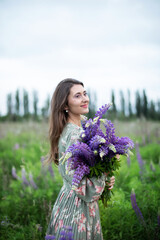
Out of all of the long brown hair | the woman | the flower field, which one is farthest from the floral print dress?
the flower field

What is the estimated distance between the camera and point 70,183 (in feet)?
5.72

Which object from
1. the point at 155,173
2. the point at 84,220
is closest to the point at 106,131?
the point at 84,220

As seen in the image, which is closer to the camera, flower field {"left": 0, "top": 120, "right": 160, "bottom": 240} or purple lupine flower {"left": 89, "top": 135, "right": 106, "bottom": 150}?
purple lupine flower {"left": 89, "top": 135, "right": 106, "bottom": 150}

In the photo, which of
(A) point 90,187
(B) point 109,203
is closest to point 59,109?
(A) point 90,187

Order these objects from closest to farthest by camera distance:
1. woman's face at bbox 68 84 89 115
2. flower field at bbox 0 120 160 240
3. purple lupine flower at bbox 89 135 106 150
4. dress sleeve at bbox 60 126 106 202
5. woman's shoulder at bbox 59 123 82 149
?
1. purple lupine flower at bbox 89 135 106 150
2. dress sleeve at bbox 60 126 106 202
3. woman's shoulder at bbox 59 123 82 149
4. woman's face at bbox 68 84 89 115
5. flower field at bbox 0 120 160 240

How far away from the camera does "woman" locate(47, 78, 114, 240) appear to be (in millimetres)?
1555

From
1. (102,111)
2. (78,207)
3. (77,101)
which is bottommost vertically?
(78,207)

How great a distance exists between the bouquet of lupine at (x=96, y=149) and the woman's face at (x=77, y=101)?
432mm

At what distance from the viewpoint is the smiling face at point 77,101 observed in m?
1.97

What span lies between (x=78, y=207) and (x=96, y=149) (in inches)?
22.7

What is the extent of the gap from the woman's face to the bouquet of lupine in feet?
1.42

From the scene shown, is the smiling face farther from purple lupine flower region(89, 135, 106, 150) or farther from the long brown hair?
purple lupine flower region(89, 135, 106, 150)

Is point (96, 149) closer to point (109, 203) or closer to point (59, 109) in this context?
point (59, 109)

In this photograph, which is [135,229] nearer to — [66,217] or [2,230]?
[66,217]
